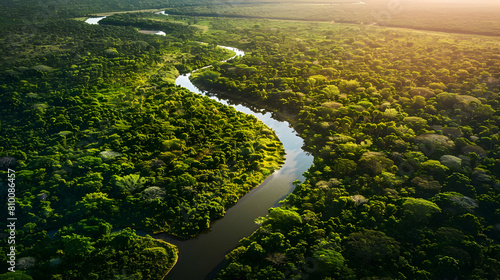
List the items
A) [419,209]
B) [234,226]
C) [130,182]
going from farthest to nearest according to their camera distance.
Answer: [130,182]
[234,226]
[419,209]

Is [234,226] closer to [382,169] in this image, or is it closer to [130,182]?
[130,182]

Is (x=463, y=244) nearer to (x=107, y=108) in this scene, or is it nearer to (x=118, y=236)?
(x=118, y=236)

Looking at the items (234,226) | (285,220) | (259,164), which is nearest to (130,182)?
(234,226)

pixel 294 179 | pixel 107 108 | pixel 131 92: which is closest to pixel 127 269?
pixel 294 179

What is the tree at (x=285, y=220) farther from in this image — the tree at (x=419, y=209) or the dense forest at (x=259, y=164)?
the tree at (x=419, y=209)

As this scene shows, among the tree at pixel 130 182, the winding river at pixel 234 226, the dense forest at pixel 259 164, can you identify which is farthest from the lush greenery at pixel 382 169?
the tree at pixel 130 182

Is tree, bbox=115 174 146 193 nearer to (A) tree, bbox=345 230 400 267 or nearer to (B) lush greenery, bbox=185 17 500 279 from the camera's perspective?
(B) lush greenery, bbox=185 17 500 279
